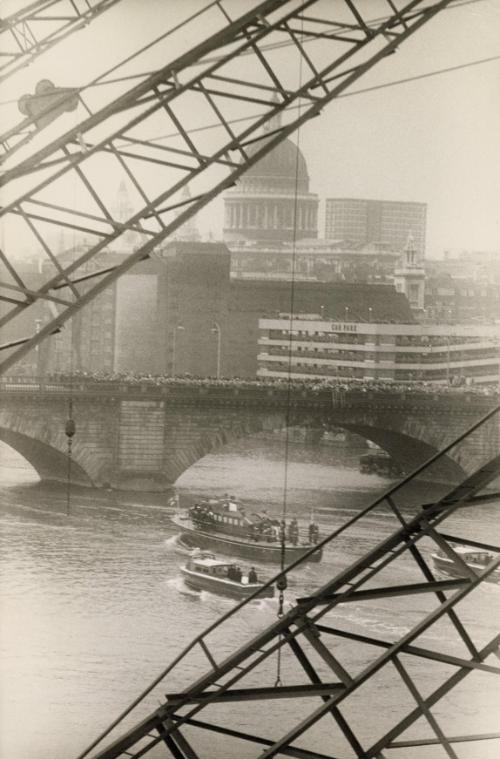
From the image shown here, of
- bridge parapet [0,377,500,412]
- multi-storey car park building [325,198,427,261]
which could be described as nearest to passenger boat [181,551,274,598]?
bridge parapet [0,377,500,412]

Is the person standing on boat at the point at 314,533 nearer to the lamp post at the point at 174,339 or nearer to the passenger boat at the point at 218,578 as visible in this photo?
the passenger boat at the point at 218,578

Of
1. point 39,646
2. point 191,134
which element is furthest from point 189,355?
point 39,646

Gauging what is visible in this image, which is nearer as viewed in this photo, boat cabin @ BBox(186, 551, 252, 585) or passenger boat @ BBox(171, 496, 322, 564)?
boat cabin @ BBox(186, 551, 252, 585)

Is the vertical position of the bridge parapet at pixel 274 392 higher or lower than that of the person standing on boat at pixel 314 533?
higher

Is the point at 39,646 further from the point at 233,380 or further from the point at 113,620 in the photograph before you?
the point at 233,380

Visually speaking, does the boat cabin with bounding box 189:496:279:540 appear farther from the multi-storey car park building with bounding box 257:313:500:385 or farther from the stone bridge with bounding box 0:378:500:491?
the multi-storey car park building with bounding box 257:313:500:385

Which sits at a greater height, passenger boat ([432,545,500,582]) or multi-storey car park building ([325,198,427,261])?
multi-storey car park building ([325,198,427,261])

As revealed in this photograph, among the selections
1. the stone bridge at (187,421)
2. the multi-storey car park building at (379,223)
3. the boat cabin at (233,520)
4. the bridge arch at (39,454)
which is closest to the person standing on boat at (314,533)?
the boat cabin at (233,520)
